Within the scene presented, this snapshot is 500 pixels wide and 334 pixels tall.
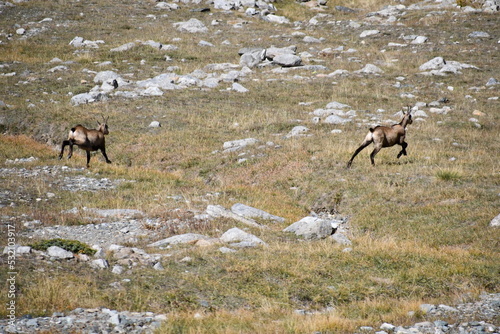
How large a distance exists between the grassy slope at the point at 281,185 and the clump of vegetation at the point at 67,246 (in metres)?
0.83

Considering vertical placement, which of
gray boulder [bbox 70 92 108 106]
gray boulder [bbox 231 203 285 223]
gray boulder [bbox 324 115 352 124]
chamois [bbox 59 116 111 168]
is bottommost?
gray boulder [bbox 324 115 352 124]

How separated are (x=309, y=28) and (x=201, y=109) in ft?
86.0

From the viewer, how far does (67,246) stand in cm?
972

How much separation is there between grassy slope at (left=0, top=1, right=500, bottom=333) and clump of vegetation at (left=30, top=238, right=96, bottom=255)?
832mm

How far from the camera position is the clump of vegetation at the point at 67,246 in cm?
961

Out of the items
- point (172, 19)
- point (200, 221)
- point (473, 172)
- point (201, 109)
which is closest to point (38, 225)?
point (200, 221)

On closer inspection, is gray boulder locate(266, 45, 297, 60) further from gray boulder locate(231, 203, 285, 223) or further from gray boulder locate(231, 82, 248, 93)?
gray boulder locate(231, 203, 285, 223)

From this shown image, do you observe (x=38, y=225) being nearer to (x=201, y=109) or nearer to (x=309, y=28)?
(x=201, y=109)

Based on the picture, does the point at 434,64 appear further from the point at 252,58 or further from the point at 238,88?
the point at 238,88

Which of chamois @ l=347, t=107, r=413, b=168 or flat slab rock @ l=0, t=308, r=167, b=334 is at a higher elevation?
flat slab rock @ l=0, t=308, r=167, b=334

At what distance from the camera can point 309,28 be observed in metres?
49.1

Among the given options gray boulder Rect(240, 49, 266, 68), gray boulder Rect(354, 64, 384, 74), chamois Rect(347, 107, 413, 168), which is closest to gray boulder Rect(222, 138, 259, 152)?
chamois Rect(347, 107, 413, 168)

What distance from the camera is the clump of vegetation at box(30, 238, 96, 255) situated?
9.61 m

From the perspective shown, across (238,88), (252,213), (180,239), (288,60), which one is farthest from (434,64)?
(180,239)
